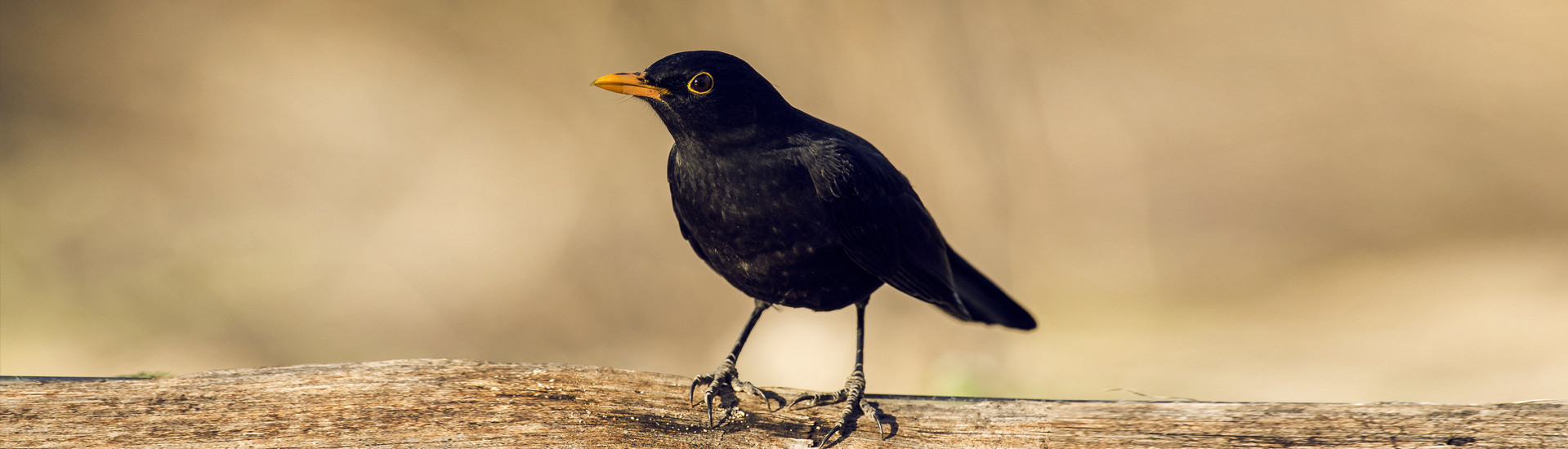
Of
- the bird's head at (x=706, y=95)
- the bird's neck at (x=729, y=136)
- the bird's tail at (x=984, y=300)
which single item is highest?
the bird's head at (x=706, y=95)

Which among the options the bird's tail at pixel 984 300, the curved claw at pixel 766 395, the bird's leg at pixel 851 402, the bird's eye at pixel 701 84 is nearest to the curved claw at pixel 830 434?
the bird's leg at pixel 851 402

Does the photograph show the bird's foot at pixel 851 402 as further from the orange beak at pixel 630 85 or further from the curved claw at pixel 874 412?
the orange beak at pixel 630 85

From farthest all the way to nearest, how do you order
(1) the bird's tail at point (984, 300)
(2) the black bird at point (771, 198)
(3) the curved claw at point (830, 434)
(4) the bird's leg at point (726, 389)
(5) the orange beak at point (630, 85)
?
(1) the bird's tail at point (984, 300) < (4) the bird's leg at point (726, 389) < (3) the curved claw at point (830, 434) < (2) the black bird at point (771, 198) < (5) the orange beak at point (630, 85)

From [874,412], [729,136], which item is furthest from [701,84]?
[874,412]

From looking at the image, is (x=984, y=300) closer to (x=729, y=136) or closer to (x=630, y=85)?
(x=729, y=136)

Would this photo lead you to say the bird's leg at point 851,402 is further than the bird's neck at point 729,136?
Yes

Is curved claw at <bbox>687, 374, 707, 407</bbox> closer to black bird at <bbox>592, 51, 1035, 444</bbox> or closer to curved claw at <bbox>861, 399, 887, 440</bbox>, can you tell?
black bird at <bbox>592, 51, 1035, 444</bbox>
